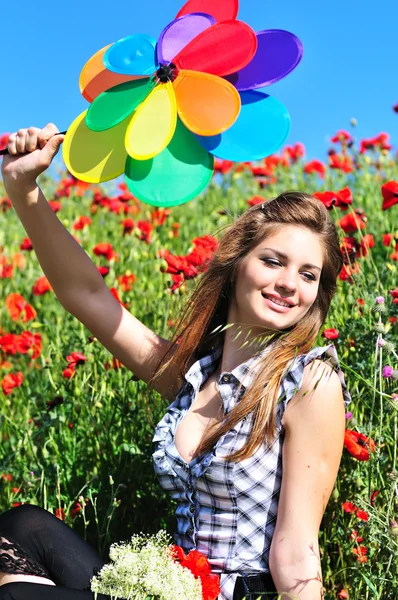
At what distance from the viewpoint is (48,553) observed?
1819mm

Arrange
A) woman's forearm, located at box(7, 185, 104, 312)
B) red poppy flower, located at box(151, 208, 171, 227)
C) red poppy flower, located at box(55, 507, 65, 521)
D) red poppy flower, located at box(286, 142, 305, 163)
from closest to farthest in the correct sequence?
woman's forearm, located at box(7, 185, 104, 312) < red poppy flower, located at box(55, 507, 65, 521) < red poppy flower, located at box(151, 208, 171, 227) < red poppy flower, located at box(286, 142, 305, 163)

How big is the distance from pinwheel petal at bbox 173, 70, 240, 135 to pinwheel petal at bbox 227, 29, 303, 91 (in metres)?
0.10

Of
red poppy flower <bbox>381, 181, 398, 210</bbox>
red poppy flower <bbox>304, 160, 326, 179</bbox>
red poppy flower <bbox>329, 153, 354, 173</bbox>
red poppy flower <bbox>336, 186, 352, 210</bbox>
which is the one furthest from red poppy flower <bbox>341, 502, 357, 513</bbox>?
red poppy flower <bbox>304, 160, 326, 179</bbox>

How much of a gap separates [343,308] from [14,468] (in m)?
1.16

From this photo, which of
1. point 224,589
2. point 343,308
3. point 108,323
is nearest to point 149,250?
point 343,308

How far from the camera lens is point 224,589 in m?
1.68

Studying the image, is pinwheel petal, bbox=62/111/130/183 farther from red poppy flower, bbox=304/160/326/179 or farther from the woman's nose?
red poppy flower, bbox=304/160/326/179

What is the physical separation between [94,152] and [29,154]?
0.48ft

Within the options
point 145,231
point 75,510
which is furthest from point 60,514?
point 145,231

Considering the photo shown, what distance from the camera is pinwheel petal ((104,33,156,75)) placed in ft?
5.86

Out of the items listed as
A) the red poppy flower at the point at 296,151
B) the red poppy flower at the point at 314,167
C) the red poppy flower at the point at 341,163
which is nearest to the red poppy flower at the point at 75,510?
the red poppy flower at the point at 341,163

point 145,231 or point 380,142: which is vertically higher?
point 380,142

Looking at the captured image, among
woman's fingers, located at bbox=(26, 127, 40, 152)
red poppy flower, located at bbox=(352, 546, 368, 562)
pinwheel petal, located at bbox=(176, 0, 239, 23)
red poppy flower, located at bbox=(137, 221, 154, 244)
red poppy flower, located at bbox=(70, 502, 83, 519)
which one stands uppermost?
red poppy flower, located at bbox=(137, 221, 154, 244)

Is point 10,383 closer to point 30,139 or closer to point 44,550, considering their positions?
point 44,550
